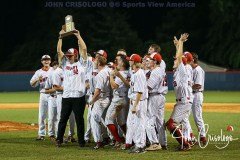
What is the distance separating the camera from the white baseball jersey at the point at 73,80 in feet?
45.2

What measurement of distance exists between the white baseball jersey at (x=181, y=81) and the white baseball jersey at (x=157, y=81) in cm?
24

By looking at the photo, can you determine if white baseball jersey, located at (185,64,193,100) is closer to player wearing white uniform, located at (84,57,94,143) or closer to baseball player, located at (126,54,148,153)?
baseball player, located at (126,54,148,153)

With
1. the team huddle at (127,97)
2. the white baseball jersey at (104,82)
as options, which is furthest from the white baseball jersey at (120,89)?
the white baseball jersey at (104,82)

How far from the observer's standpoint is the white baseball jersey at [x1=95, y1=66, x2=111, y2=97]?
13.5 metres

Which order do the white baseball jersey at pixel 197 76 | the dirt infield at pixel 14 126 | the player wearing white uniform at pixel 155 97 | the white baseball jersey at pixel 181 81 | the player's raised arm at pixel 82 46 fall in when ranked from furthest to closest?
the dirt infield at pixel 14 126 < the white baseball jersey at pixel 197 76 < the player's raised arm at pixel 82 46 < the white baseball jersey at pixel 181 81 < the player wearing white uniform at pixel 155 97

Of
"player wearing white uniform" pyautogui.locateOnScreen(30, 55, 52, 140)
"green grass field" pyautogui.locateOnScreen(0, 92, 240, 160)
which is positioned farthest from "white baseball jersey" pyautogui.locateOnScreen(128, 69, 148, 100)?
"player wearing white uniform" pyautogui.locateOnScreen(30, 55, 52, 140)

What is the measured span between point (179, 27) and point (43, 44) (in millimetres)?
10699

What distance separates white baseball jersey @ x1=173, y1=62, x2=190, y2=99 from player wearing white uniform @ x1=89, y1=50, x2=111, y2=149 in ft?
4.68

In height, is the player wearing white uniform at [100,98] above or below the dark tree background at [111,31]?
below

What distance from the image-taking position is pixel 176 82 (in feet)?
42.9

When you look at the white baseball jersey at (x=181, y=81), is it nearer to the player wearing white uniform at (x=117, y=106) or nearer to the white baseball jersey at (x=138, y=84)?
the white baseball jersey at (x=138, y=84)

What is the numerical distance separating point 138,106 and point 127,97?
101 centimetres

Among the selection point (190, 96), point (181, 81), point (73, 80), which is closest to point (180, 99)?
point (190, 96)

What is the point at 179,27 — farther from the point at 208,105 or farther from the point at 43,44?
the point at 208,105
